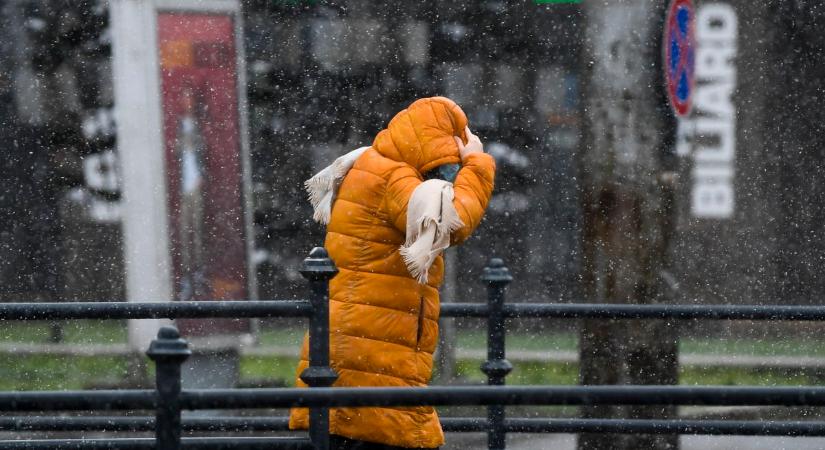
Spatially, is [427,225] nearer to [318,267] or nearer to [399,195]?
[399,195]

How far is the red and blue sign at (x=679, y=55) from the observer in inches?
276

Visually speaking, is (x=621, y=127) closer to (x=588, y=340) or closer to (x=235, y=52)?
(x=588, y=340)

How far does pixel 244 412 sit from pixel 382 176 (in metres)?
5.77

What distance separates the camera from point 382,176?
164 inches

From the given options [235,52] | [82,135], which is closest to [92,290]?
[82,135]

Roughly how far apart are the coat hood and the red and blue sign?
292cm

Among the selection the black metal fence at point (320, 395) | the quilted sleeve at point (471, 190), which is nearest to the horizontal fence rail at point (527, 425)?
the black metal fence at point (320, 395)

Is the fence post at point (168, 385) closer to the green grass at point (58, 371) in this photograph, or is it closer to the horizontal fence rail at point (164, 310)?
the horizontal fence rail at point (164, 310)

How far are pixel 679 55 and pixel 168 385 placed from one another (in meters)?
4.41

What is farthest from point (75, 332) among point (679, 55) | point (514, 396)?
point (514, 396)

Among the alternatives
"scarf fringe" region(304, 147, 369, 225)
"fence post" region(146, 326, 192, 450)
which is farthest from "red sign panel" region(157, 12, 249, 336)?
"fence post" region(146, 326, 192, 450)

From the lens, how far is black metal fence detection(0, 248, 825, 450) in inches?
123

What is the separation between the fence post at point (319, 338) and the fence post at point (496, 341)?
A: 863mm

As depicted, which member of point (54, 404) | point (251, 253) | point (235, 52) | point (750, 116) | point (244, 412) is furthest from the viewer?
point (750, 116)
